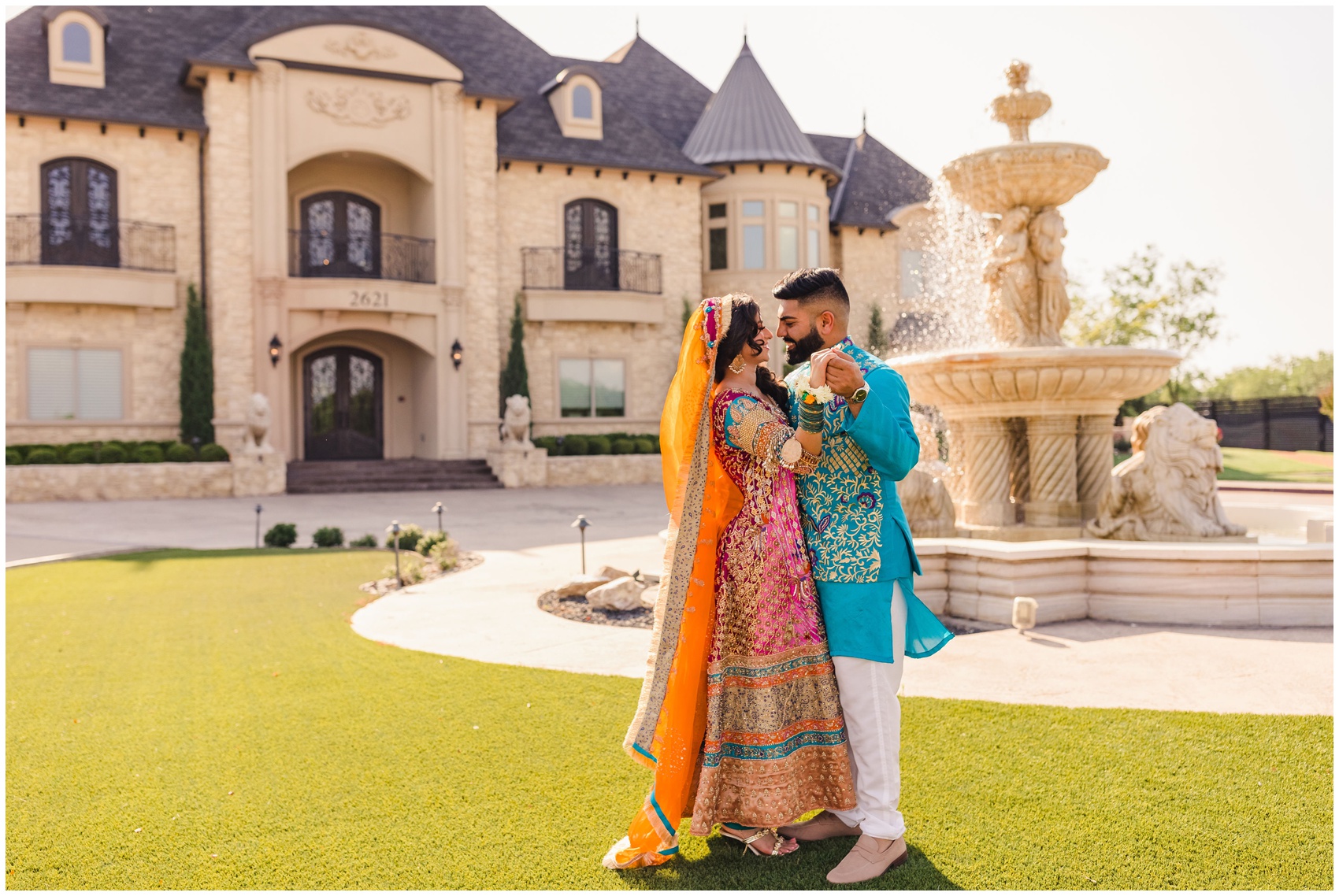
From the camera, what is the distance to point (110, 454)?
20422mm

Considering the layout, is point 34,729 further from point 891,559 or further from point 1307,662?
point 1307,662

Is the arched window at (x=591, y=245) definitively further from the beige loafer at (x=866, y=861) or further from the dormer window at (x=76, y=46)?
the beige loafer at (x=866, y=861)

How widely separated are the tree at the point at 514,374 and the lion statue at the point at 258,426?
6.33 metres

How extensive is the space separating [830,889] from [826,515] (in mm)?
1185

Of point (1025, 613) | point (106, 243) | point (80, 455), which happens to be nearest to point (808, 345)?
point (1025, 613)

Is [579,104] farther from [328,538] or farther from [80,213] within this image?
[328,538]

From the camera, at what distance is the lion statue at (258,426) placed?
69.3 feet

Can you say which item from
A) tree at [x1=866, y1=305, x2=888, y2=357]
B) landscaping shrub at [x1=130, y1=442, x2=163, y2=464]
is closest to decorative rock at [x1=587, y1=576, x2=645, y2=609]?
landscaping shrub at [x1=130, y1=442, x2=163, y2=464]

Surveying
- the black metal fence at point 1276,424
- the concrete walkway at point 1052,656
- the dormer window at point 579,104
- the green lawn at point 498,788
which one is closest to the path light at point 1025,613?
the concrete walkway at point 1052,656

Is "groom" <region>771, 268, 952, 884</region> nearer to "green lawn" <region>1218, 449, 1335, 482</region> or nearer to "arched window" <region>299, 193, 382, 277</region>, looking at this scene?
"arched window" <region>299, 193, 382, 277</region>

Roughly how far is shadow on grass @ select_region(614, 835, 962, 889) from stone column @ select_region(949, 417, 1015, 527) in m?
6.18

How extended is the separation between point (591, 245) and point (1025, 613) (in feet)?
74.9

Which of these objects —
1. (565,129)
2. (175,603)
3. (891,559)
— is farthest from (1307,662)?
(565,129)

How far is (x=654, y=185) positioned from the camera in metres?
28.3
